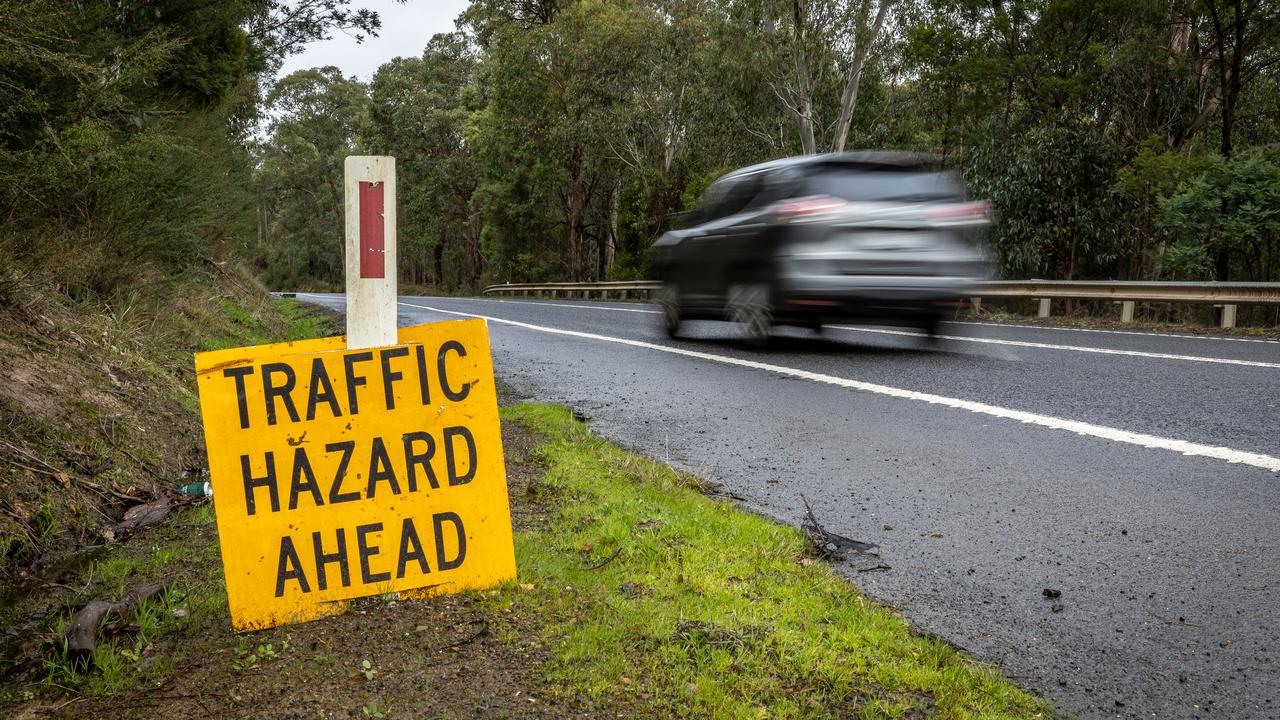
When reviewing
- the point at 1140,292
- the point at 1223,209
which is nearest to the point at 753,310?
the point at 1140,292

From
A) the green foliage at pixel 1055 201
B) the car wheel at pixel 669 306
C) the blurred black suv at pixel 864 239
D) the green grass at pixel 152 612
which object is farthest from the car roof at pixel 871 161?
the green foliage at pixel 1055 201

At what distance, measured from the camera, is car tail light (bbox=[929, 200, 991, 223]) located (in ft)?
26.9

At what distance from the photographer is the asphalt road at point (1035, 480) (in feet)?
8.11

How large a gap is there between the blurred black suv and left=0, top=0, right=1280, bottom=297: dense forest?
577 centimetres

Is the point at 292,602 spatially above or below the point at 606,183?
below

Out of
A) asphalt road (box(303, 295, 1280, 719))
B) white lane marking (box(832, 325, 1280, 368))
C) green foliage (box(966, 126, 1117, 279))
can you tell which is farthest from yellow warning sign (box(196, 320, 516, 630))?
green foliage (box(966, 126, 1117, 279))

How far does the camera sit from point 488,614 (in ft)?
8.74

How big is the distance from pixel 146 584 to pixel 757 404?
4.19 meters

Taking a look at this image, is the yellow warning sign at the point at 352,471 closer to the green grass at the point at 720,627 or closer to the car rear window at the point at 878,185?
the green grass at the point at 720,627

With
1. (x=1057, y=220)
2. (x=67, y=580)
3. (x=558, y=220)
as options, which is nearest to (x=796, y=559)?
(x=67, y=580)

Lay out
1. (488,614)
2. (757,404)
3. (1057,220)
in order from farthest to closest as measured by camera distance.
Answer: (1057,220)
(757,404)
(488,614)

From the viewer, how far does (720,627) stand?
2.48m

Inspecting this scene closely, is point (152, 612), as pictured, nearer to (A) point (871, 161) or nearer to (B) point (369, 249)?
(B) point (369, 249)

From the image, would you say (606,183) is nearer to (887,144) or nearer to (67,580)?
(887,144)
